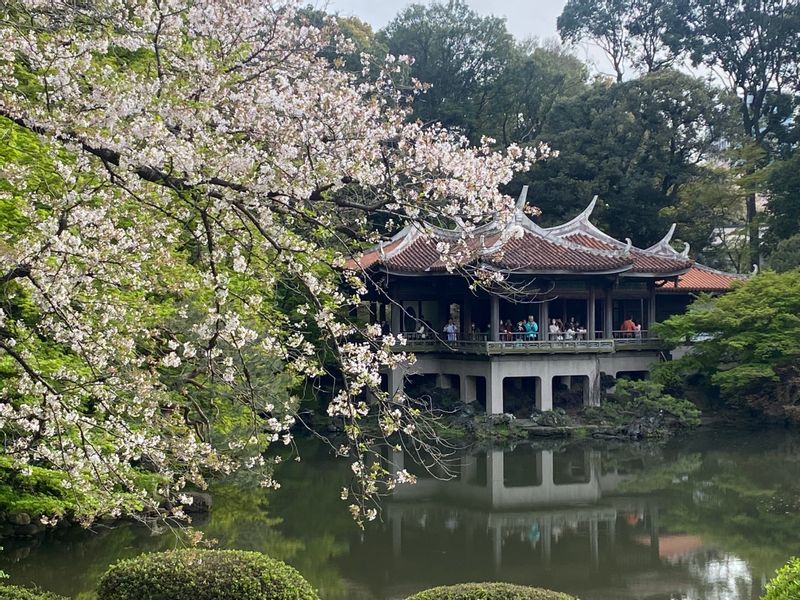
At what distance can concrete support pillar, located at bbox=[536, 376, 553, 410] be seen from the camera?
21.7m

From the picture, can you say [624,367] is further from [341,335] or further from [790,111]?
[341,335]

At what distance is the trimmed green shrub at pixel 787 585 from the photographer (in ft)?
14.6

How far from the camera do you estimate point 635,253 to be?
80.7ft

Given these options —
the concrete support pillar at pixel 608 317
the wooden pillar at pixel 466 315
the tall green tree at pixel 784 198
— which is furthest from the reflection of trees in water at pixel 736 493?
the tall green tree at pixel 784 198

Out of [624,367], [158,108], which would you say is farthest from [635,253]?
[158,108]

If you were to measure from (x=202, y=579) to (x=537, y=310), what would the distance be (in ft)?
59.2

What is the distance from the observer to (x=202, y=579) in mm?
6203

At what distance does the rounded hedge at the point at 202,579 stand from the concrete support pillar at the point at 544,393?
15.8 meters

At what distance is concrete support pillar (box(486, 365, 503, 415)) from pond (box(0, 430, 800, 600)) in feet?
10.9

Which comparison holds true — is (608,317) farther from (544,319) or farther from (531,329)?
(531,329)

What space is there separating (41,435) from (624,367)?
62.9 feet

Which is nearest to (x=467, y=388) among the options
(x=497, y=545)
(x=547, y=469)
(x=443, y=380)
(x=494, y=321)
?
(x=443, y=380)

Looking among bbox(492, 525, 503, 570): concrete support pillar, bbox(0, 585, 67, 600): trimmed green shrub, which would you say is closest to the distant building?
bbox(492, 525, 503, 570): concrete support pillar

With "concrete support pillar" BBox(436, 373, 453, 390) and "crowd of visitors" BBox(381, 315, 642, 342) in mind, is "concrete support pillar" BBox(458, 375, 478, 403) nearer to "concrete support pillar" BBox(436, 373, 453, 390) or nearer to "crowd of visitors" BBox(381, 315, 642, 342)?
"concrete support pillar" BBox(436, 373, 453, 390)
